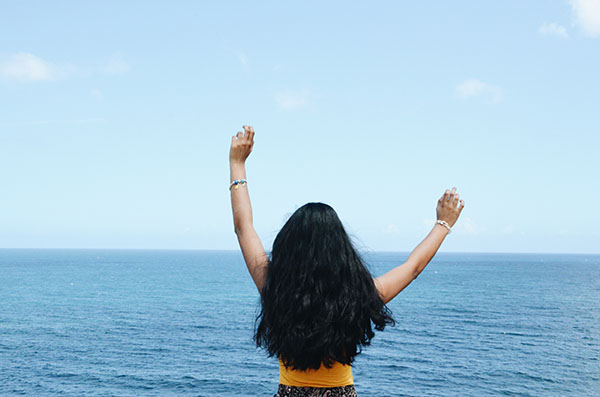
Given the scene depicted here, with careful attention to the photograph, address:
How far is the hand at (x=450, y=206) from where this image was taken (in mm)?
2705

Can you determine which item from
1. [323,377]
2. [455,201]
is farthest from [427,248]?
[323,377]

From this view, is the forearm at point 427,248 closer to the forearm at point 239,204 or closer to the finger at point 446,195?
the finger at point 446,195

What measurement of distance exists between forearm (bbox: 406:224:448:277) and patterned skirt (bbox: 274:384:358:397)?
0.64m

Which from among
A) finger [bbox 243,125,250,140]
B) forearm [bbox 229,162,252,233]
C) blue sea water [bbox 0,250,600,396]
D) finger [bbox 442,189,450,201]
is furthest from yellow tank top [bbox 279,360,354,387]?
blue sea water [bbox 0,250,600,396]

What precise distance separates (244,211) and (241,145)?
0.35m

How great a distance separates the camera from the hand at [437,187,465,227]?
2.71 m

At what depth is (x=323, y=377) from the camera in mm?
2457

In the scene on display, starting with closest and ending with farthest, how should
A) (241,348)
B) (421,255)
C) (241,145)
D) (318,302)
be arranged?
(318,302) → (421,255) → (241,145) → (241,348)

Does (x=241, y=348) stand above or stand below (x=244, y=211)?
below

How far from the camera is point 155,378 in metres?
44.1

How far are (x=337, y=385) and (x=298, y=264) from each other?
589 mm

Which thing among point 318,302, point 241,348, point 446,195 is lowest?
point 241,348

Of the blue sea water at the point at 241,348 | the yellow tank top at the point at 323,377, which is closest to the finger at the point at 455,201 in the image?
the yellow tank top at the point at 323,377

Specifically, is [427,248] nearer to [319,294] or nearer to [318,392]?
[319,294]
